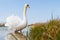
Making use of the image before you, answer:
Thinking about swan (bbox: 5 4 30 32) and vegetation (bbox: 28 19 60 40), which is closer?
vegetation (bbox: 28 19 60 40)

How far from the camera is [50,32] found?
10.2 feet

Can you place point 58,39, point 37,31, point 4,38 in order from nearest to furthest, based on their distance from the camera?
point 58,39 < point 37,31 < point 4,38

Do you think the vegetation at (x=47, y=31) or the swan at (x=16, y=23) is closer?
the vegetation at (x=47, y=31)

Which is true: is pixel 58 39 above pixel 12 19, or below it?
below

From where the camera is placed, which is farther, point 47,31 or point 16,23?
point 16,23

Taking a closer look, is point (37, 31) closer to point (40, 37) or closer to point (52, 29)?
point (40, 37)

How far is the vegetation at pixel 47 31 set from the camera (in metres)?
3.01

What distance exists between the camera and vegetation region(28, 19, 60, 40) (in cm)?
301

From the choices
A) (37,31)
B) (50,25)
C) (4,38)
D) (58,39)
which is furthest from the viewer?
(4,38)

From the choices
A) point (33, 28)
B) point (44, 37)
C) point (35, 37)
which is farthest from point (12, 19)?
point (44, 37)

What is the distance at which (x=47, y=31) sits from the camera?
10.4ft

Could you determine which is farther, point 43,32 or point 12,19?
point 12,19

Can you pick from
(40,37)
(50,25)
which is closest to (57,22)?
(50,25)

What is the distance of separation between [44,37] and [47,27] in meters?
0.22
